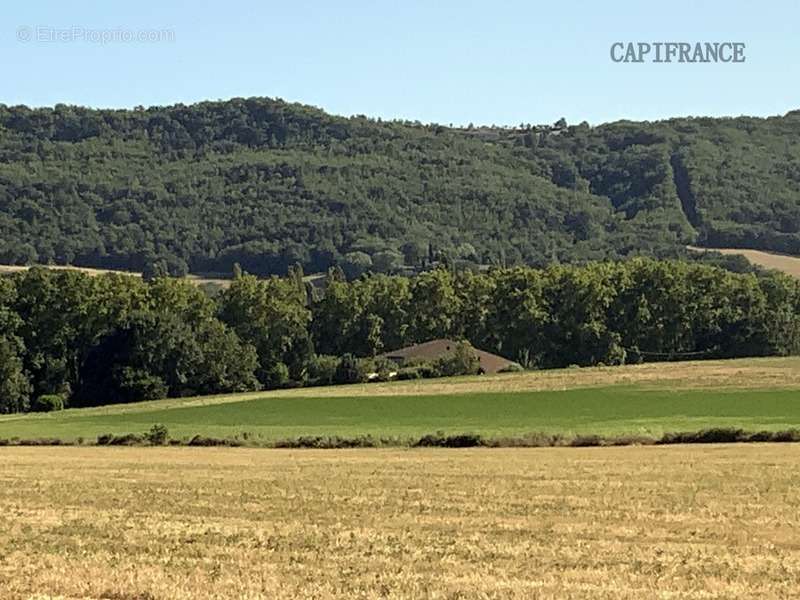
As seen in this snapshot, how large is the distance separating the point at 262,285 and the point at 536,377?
36.1 metres

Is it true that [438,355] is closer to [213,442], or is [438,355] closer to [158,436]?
[158,436]

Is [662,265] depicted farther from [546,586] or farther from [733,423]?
[546,586]

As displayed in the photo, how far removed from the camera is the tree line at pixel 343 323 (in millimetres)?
113125

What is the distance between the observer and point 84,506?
29312 millimetres

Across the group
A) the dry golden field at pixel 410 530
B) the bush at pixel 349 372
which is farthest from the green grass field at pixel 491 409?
the dry golden field at pixel 410 530

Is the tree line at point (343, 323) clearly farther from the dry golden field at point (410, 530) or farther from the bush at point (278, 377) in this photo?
the dry golden field at point (410, 530)

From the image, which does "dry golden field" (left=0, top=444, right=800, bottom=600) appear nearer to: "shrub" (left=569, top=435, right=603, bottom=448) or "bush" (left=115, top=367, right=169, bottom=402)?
"shrub" (left=569, top=435, right=603, bottom=448)

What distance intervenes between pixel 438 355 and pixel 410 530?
340ft

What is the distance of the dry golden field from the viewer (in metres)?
18.4

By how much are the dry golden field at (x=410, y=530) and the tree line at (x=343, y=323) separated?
72709mm

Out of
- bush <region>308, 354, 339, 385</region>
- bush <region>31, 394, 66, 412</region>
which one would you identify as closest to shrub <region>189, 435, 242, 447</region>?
bush <region>31, 394, 66, 412</region>

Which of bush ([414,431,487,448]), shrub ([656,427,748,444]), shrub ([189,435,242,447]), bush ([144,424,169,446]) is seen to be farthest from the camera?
bush ([144,424,169,446])

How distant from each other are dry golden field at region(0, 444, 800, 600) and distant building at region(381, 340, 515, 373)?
3330 inches

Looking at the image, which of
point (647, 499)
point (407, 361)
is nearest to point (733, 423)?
point (647, 499)
